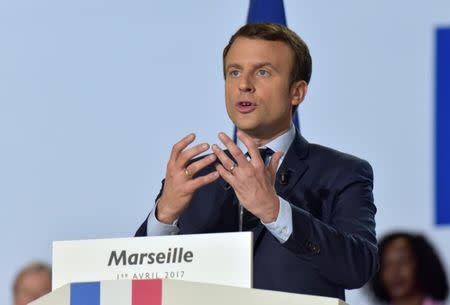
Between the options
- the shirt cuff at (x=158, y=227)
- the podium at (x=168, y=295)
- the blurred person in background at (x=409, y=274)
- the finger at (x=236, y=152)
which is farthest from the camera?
the blurred person in background at (x=409, y=274)

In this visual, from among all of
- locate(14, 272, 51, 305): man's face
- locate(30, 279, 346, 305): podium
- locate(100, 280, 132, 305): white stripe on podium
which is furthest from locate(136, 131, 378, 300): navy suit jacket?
locate(14, 272, 51, 305): man's face

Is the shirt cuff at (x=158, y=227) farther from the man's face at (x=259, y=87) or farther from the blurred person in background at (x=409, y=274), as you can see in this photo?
the blurred person in background at (x=409, y=274)

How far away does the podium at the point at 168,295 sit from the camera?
2.15 metres

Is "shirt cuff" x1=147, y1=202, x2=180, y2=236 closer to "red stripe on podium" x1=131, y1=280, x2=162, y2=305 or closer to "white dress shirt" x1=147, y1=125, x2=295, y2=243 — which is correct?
"white dress shirt" x1=147, y1=125, x2=295, y2=243

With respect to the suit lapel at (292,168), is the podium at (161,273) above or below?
below

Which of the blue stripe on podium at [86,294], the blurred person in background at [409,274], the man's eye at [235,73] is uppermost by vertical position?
the man's eye at [235,73]

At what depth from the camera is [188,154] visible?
8.38ft

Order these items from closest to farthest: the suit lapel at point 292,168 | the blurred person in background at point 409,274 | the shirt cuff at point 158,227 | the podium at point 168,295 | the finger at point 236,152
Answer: the podium at point 168,295 < the finger at point 236,152 < the shirt cuff at point 158,227 < the suit lapel at point 292,168 < the blurred person in background at point 409,274

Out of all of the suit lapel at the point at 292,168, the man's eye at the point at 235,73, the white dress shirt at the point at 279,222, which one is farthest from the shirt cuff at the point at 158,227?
the man's eye at the point at 235,73

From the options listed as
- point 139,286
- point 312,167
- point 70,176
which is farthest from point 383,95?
point 139,286

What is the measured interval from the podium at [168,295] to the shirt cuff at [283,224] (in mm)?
290

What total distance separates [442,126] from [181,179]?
200cm

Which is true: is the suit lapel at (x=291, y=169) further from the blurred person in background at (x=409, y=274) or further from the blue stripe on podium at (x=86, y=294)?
the blurred person in background at (x=409, y=274)

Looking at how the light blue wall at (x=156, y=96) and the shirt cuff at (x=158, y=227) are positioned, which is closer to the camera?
the shirt cuff at (x=158, y=227)
